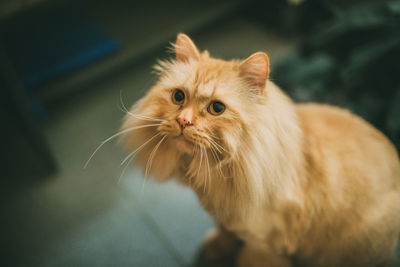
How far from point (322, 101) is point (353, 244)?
92 centimetres

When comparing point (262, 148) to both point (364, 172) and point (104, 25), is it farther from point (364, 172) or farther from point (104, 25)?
point (104, 25)

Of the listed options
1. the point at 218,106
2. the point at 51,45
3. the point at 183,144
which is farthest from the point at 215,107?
the point at 51,45

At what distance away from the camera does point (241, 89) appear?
78 centimetres

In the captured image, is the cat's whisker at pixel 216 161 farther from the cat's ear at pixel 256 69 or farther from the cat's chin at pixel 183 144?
the cat's ear at pixel 256 69

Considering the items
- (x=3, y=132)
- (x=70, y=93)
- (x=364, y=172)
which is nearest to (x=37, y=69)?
(x=70, y=93)

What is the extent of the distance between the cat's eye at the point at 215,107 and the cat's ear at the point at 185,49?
6.1 inches

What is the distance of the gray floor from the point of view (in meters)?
1.32

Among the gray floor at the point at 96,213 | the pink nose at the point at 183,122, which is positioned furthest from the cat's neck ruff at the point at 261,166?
the gray floor at the point at 96,213

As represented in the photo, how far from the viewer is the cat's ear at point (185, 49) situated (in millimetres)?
806

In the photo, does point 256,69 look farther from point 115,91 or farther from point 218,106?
point 115,91

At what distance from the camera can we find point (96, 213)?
4.78ft

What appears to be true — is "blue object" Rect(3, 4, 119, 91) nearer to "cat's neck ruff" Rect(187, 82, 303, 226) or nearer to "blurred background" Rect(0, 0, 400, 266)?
"blurred background" Rect(0, 0, 400, 266)

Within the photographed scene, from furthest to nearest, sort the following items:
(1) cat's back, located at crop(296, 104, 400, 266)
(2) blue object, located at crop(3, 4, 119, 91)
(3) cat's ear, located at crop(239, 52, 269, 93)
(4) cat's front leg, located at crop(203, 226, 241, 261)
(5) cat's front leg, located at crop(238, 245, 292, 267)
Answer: (2) blue object, located at crop(3, 4, 119, 91)
(4) cat's front leg, located at crop(203, 226, 241, 261)
(5) cat's front leg, located at crop(238, 245, 292, 267)
(1) cat's back, located at crop(296, 104, 400, 266)
(3) cat's ear, located at crop(239, 52, 269, 93)

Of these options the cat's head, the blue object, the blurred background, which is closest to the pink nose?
the cat's head
